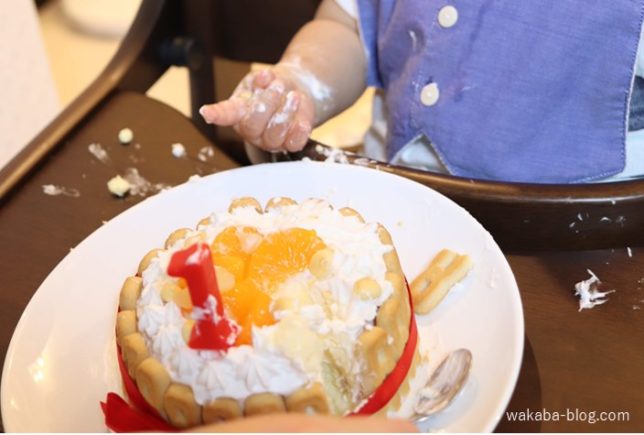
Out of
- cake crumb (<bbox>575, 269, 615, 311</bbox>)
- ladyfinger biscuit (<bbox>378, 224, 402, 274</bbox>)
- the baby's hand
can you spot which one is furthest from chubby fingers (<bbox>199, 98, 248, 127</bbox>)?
cake crumb (<bbox>575, 269, 615, 311</bbox>)

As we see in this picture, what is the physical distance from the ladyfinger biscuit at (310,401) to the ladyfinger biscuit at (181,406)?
0.22ft

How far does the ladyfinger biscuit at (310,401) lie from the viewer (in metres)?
0.50

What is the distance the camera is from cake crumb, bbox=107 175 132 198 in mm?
810

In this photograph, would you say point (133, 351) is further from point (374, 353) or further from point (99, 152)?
point (99, 152)

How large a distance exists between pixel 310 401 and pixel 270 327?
5 cm

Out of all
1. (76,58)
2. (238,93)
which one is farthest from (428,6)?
(76,58)

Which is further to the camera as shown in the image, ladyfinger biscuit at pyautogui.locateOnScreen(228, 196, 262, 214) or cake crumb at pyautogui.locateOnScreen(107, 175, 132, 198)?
cake crumb at pyautogui.locateOnScreen(107, 175, 132, 198)

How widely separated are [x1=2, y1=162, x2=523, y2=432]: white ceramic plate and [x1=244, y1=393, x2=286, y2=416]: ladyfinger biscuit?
0.11m

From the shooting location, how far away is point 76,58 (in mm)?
2254

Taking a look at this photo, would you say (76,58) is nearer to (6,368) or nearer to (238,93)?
(238,93)

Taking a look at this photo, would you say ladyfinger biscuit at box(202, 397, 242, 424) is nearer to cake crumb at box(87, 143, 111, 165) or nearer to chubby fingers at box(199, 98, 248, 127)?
chubby fingers at box(199, 98, 248, 127)

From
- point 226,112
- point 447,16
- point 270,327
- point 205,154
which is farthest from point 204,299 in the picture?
point 447,16

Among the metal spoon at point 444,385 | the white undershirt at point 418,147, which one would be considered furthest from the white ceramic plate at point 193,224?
the white undershirt at point 418,147

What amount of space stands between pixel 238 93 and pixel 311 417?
426 millimetres
